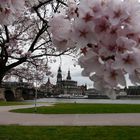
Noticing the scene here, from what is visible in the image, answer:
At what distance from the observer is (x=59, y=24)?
202 centimetres

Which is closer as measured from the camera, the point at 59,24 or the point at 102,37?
the point at 102,37

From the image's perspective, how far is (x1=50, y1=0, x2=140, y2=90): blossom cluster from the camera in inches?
68.9
